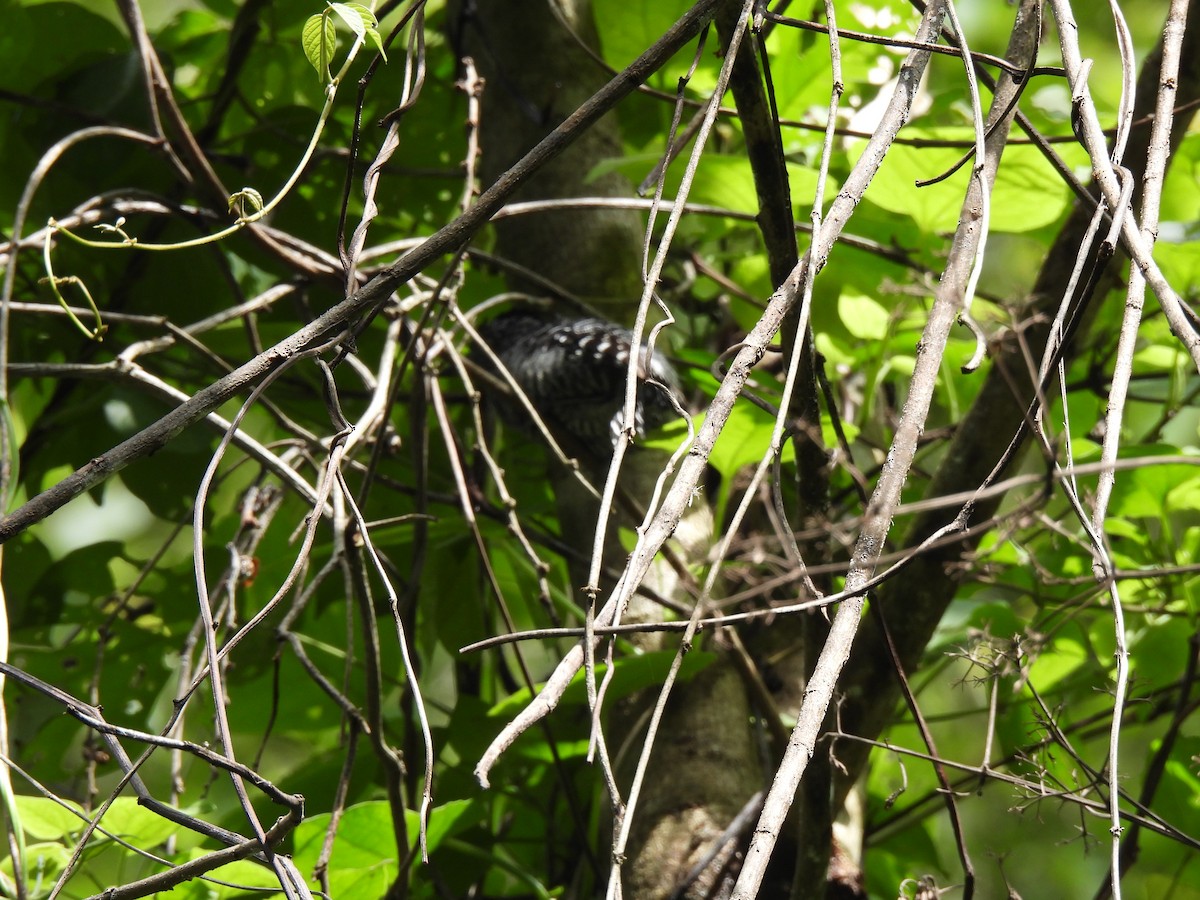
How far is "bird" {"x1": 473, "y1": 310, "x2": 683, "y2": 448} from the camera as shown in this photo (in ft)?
4.48

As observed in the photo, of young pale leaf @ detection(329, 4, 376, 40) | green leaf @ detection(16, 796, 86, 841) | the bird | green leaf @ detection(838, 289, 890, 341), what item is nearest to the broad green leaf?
green leaf @ detection(838, 289, 890, 341)

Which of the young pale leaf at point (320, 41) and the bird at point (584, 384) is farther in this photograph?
the bird at point (584, 384)

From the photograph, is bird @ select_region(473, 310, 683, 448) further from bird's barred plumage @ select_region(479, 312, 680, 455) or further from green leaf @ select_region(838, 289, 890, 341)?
green leaf @ select_region(838, 289, 890, 341)

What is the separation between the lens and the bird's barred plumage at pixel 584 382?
136 cm

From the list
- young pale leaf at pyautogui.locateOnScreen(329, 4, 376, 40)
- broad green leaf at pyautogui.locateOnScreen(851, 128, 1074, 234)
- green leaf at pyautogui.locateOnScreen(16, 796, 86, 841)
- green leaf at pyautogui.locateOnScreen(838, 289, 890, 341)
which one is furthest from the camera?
green leaf at pyautogui.locateOnScreen(838, 289, 890, 341)

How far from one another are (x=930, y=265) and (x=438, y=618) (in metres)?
0.85

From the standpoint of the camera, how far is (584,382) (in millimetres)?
1393

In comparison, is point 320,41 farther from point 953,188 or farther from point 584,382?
point 953,188

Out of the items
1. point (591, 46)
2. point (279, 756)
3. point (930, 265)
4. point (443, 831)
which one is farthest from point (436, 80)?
point (279, 756)

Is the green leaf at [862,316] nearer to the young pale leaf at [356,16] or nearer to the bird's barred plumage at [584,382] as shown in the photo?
the bird's barred plumage at [584,382]

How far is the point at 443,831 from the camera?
3.21 feet

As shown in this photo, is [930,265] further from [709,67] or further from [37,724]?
[37,724]

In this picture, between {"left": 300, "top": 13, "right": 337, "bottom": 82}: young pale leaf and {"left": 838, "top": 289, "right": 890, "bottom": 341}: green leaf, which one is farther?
{"left": 838, "top": 289, "right": 890, "bottom": 341}: green leaf

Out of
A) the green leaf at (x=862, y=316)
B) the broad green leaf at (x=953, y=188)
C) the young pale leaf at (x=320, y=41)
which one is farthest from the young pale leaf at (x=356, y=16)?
the green leaf at (x=862, y=316)
